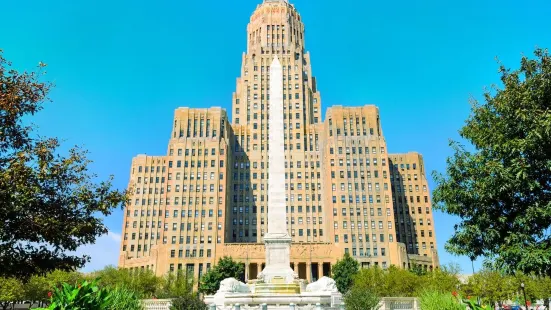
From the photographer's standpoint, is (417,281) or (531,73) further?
(417,281)

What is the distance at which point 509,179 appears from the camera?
18.1m

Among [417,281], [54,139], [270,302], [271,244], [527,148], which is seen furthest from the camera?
[417,281]

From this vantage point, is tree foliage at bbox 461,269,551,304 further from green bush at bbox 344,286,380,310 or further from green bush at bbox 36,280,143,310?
green bush at bbox 36,280,143,310

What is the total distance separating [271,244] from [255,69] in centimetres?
9641

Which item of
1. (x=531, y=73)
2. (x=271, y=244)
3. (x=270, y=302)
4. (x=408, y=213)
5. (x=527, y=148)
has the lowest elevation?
(x=270, y=302)

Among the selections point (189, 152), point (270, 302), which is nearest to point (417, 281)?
point (270, 302)

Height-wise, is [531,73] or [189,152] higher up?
[189,152]

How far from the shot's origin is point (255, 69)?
400ft

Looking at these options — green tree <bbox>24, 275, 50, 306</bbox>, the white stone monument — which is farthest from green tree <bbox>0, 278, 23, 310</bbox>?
the white stone monument

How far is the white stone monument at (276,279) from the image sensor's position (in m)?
Answer: 21.4

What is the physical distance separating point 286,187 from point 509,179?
291 ft

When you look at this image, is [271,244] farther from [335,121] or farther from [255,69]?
[255,69]

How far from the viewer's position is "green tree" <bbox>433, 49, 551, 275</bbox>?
17.5 m

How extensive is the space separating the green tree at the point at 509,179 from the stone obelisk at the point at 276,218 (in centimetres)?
1288
